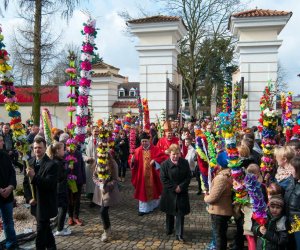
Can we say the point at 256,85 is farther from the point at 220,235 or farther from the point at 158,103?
the point at 220,235

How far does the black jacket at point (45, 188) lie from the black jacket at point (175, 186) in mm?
2009

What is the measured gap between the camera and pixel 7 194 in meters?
5.17

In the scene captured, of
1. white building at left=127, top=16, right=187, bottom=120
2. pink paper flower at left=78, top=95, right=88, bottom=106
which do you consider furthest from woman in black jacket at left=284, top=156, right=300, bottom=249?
white building at left=127, top=16, right=187, bottom=120

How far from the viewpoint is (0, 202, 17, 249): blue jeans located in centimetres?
532

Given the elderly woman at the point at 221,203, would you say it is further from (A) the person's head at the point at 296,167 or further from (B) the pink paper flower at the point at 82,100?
(B) the pink paper flower at the point at 82,100

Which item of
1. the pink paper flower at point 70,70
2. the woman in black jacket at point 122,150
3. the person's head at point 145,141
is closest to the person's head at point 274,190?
the person's head at point 145,141

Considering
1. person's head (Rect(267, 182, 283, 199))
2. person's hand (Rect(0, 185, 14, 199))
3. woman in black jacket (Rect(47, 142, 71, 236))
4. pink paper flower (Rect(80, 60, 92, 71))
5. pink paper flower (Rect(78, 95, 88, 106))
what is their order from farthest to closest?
pink paper flower (Rect(78, 95, 88, 106)) → pink paper flower (Rect(80, 60, 92, 71)) → woman in black jacket (Rect(47, 142, 71, 236)) → person's hand (Rect(0, 185, 14, 199)) → person's head (Rect(267, 182, 283, 199))

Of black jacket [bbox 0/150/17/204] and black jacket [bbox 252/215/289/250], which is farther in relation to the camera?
black jacket [bbox 0/150/17/204]

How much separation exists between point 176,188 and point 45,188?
88.8 inches

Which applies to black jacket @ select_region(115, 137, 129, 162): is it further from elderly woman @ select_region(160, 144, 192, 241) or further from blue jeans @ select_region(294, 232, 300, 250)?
blue jeans @ select_region(294, 232, 300, 250)

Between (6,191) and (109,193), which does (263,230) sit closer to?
(109,193)

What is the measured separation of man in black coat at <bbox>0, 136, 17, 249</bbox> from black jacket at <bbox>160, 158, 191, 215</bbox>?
2.56m

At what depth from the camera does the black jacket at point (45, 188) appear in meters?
4.78

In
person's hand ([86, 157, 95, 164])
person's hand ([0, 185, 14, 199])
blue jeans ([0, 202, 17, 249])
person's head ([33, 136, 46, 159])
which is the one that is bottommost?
blue jeans ([0, 202, 17, 249])
